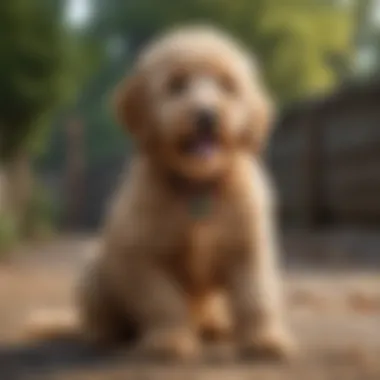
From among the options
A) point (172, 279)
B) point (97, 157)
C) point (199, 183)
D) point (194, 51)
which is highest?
point (97, 157)

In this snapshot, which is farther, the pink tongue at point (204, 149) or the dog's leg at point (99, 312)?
the dog's leg at point (99, 312)

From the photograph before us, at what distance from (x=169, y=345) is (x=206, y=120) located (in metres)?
0.49

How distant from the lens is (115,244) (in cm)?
242

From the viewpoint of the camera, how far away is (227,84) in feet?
7.75

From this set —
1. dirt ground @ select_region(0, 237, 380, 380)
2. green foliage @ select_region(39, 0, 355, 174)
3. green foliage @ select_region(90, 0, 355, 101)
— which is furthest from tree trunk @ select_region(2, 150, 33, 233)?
dirt ground @ select_region(0, 237, 380, 380)

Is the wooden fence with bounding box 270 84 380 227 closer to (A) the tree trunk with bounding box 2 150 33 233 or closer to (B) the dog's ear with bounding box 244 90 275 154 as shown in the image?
(A) the tree trunk with bounding box 2 150 33 233

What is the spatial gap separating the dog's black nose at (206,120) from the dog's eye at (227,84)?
0.12m

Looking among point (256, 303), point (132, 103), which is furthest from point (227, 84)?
point (256, 303)

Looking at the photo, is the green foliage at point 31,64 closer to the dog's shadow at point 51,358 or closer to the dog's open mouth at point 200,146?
the dog's shadow at point 51,358

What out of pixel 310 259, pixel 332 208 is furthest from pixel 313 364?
pixel 332 208

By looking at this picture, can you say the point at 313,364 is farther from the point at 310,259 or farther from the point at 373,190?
the point at 373,190

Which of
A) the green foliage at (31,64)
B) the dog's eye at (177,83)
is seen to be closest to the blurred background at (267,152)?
the green foliage at (31,64)

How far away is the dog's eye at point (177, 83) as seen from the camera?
2.35 m

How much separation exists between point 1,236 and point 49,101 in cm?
142
